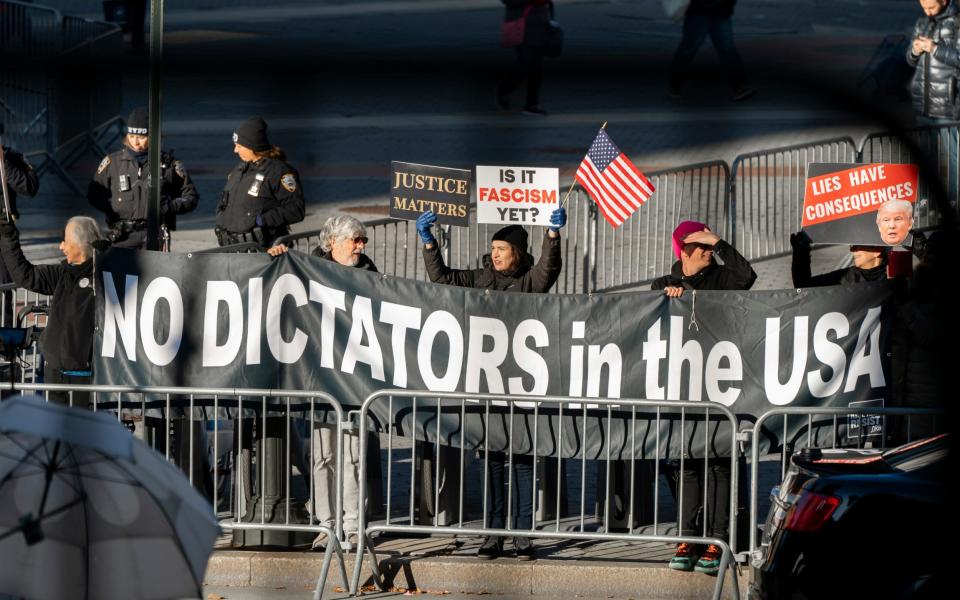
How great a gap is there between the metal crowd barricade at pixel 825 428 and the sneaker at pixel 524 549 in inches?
47.0

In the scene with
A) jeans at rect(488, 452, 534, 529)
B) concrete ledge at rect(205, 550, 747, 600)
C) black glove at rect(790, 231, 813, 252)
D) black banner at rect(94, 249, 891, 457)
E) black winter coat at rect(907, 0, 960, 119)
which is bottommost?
concrete ledge at rect(205, 550, 747, 600)

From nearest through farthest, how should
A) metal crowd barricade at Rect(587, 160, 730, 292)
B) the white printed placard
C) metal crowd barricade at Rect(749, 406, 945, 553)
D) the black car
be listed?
the black car
metal crowd barricade at Rect(749, 406, 945, 553)
the white printed placard
metal crowd barricade at Rect(587, 160, 730, 292)

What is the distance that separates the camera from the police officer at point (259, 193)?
1038 centimetres

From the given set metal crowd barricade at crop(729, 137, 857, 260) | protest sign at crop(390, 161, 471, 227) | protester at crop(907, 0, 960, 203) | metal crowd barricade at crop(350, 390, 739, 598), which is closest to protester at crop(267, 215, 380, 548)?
metal crowd barricade at crop(350, 390, 739, 598)

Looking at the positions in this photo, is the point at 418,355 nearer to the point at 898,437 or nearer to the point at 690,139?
the point at 898,437

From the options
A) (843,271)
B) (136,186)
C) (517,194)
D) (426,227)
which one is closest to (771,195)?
(517,194)

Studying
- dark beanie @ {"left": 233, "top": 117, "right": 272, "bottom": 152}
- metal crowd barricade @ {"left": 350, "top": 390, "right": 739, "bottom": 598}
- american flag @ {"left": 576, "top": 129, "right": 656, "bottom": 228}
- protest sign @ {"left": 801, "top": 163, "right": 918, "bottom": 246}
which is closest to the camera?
metal crowd barricade @ {"left": 350, "top": 390, "right": 739, "bottom": 598}

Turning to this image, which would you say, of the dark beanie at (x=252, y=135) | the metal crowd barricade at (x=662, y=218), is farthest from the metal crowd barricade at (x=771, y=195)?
the dark beanie at (x=252, y=135)

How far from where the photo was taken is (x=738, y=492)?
25.4 feet

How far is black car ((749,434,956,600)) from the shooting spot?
204 inches

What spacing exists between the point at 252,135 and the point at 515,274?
261cm

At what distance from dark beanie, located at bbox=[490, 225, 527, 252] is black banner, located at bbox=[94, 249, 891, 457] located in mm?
532

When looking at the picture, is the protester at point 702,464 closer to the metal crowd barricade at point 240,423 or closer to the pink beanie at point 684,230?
the pink beanie at point 684,230

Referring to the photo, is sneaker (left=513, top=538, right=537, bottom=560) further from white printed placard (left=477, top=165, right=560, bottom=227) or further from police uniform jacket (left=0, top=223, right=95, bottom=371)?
police uniform jacket (left=0, top=223, right=95, bottom=371)
